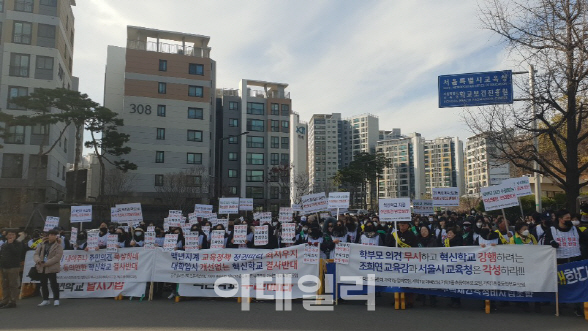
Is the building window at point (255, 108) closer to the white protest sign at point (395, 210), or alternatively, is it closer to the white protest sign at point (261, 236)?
the white protest sign at point (261, 236)

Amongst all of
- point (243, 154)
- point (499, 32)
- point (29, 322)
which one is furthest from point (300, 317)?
point (243, 154)

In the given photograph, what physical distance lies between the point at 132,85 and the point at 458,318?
52327 millimetres

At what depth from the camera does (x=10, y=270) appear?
1063cm

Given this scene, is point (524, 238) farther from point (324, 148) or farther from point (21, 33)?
point (324, 148)

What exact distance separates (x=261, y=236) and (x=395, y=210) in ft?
11.3

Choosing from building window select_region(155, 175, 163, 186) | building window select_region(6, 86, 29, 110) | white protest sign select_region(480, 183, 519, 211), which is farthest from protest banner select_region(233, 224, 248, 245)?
building window select_region(155, 175, 163, 186)

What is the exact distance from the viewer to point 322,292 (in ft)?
33.9

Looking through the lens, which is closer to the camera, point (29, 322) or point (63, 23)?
point (29, 322)

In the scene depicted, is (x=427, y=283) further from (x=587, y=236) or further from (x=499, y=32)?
(x=499, y=32)

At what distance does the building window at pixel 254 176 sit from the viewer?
6988 cm

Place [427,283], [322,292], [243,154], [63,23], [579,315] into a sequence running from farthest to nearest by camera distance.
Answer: [243,154], [63,23], [322,292], [427,283], [579,315]

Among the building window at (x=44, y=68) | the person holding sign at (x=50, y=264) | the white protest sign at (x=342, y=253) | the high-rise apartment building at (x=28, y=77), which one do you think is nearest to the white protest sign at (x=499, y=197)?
the white protest sign at (x=342, y=253)

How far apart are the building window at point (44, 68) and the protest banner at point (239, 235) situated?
1606 inches

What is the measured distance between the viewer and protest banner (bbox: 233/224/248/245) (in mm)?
11578
